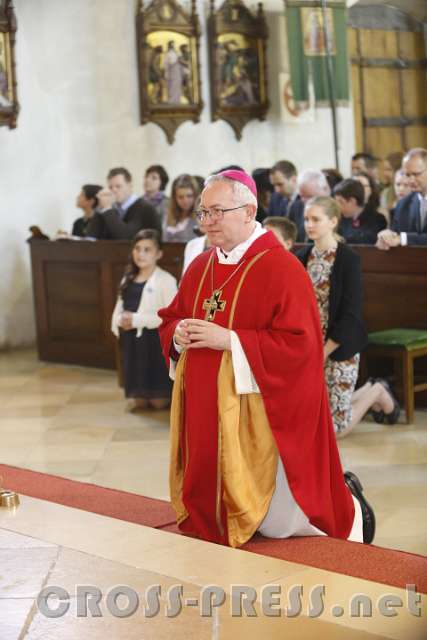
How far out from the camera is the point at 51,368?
35.2 feet

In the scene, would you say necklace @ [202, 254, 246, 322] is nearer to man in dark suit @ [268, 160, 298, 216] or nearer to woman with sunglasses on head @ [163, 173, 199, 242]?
woman with sunglasses on head @ [163, 173, 199, 242]

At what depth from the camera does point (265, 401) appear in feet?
15.0

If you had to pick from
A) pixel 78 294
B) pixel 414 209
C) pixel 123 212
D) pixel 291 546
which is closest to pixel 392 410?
pixel 414 209

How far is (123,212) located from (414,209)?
338 centimetres

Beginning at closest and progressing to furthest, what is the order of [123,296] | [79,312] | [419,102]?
[123,296] → [79,312] → [419,102]

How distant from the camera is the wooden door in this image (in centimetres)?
1455

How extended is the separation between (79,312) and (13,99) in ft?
8.82

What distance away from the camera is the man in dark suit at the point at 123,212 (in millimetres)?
10312

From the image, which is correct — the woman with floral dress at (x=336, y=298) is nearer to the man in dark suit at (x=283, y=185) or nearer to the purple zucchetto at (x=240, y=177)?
the purple zucchetto at (x=240, y=177)

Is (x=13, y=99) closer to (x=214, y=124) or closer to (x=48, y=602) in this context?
(x=214, y=124)

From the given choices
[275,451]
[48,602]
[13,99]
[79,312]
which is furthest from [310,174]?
[48,602]

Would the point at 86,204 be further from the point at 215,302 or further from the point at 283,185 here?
the point at 215,302

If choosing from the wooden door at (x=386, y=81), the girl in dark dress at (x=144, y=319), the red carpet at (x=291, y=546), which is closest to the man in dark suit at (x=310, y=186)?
the girl in dark dress at (x=144, y=319)

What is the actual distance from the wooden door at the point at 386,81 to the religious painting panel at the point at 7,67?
4.71 m
